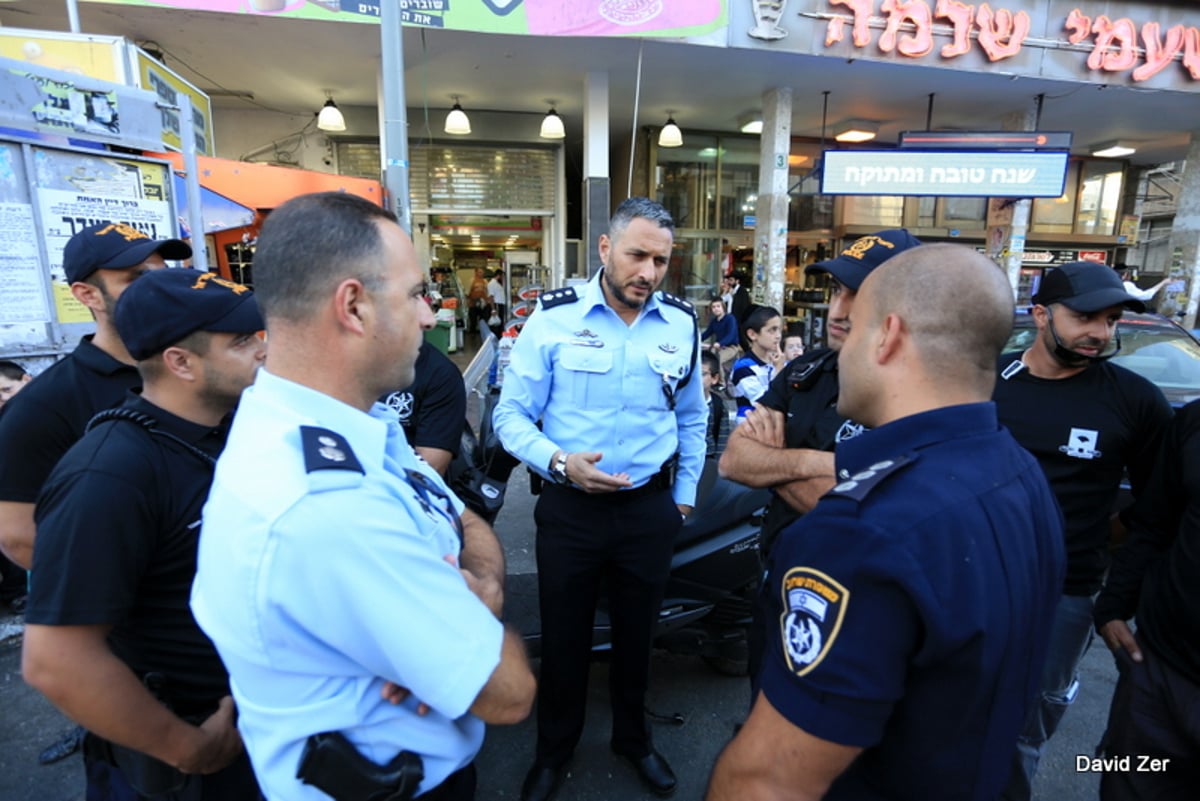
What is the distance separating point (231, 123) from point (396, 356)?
484 inches

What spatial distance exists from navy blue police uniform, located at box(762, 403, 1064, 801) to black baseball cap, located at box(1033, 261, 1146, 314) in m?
1.29

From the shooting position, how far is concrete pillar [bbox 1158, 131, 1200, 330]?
12000 millimetres

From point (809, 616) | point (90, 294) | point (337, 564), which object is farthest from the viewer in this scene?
point (90, 294)

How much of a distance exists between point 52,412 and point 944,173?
10440 mm

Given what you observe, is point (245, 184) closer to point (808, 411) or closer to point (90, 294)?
point (90, 294)

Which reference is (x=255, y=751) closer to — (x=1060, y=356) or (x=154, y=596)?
(x=154, y=596)

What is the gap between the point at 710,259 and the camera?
1270cm

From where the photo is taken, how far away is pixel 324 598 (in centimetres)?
79

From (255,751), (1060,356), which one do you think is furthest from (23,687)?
(1060,356)

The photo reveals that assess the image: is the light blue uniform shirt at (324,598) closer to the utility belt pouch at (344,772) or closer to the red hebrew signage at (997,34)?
the utility belt pouch at (344,772)

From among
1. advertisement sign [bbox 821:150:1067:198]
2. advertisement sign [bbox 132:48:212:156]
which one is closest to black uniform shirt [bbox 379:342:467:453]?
advertisement sign [bbox 132:48:212:156]

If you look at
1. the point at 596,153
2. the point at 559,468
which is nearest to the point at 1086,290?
the point at 559,468

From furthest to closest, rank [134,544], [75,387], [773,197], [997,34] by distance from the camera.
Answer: [773,197], [997,34], [75,387], [134,544]

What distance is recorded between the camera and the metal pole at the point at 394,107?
179 inches
